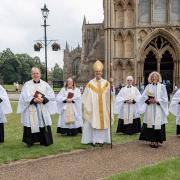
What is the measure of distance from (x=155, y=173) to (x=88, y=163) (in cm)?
178

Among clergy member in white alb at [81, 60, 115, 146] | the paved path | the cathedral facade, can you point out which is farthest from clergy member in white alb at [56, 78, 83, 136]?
the cathedral facade

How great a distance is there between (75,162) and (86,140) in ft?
7.91

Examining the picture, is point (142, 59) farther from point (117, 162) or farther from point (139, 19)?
point (117, 162)

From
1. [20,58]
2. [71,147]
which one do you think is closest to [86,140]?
[71,147]

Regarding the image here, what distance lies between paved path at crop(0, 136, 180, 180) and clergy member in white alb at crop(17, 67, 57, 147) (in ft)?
4.69

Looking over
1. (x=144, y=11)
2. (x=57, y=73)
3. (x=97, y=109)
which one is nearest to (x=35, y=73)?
(x=97, y=109)

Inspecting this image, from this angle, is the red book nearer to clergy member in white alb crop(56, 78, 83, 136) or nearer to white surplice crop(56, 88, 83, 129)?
clergy member in white alb crop(56, 78, 83, 136)

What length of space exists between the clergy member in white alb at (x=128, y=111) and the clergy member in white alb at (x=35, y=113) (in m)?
3.63

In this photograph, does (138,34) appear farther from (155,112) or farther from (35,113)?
(35,113)

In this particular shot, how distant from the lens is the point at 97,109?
11367 millimetres

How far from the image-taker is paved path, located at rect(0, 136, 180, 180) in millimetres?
7926

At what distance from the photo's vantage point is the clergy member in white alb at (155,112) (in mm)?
11258

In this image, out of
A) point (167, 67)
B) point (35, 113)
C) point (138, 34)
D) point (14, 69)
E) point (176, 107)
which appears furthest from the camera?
point (14, 69)

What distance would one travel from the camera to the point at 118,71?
41.2 meters
